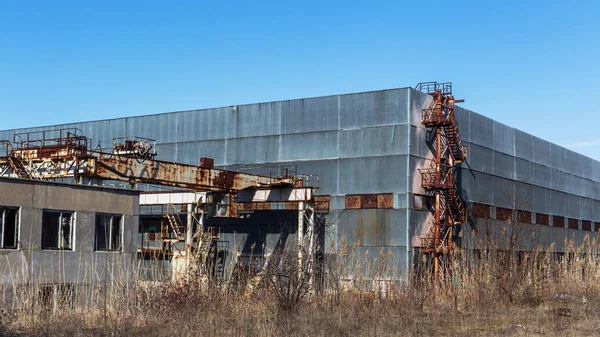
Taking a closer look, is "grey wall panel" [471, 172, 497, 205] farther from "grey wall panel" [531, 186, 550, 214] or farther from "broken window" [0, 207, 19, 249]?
"broken window" [0, 207, 19, 249]

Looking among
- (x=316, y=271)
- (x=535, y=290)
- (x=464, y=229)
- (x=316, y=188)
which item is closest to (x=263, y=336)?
(x=316, y=271)

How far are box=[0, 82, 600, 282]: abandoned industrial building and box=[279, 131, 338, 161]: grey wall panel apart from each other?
61mm

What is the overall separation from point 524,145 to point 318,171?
15463mm

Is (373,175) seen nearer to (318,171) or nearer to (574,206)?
(318,171)

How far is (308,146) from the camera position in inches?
1452

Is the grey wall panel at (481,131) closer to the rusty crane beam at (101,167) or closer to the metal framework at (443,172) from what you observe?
the metal framework at (443,172)

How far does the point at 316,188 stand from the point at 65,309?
18066 mm

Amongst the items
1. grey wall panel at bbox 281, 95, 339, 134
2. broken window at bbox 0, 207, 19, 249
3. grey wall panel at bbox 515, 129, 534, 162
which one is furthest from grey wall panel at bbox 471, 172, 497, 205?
broken window at bbox 0, 207, 19, 249

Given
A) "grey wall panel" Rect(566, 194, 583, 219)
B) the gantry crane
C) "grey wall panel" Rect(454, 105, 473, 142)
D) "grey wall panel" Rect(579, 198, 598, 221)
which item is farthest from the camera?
"grey wall panel" Rect(579, 198, 598, 221)

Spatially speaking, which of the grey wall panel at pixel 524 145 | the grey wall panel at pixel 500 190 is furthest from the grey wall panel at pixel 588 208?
the grey wall panel at pixel 500 190

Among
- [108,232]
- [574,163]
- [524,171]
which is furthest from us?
[574,163]

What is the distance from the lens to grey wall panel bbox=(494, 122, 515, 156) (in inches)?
1622

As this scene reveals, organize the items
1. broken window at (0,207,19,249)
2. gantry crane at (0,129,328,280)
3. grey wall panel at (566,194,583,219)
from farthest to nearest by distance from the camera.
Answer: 1. grey wall panel at (566,194,583,219)
2. gantry crane at (0,129,328,280)
3. broken window at (0,207,19,249)

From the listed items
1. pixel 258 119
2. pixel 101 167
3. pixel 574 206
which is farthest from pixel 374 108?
pixel 574 206
